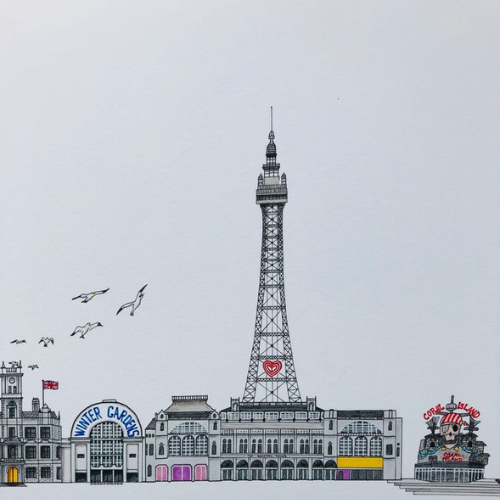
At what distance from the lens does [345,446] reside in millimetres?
5043

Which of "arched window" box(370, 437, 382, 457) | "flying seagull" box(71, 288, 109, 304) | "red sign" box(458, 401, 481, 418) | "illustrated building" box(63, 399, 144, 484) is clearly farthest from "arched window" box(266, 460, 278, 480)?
"flying seagull" box(71, 288, 109, 304)

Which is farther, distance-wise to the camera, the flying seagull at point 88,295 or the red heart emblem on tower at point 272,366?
the flying seagull at point 88,295

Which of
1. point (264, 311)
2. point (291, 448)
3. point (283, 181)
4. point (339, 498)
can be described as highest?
point (283, 181)

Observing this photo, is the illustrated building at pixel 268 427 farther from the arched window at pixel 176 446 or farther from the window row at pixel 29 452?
the window row at pixel 29 452

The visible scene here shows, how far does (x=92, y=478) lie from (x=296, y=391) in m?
1.58

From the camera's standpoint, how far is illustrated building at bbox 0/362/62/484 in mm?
5137

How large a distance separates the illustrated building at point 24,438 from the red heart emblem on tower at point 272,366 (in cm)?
154

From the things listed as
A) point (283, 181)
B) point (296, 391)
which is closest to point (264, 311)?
point (296, 391)

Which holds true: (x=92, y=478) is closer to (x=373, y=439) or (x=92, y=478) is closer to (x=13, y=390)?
(x=13, y=390)

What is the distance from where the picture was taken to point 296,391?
507 centimetres

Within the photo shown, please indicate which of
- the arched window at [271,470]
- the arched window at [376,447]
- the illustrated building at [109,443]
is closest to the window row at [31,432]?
the illustrated building at [109,443]

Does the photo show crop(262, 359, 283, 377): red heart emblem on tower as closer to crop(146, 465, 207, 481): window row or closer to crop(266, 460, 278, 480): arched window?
crop(266, 460, 278, 480): arched window

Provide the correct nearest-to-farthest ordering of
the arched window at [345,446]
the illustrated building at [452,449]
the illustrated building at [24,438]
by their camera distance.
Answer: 1. the illustrated building at [452,449]
2. the arched window at [345,446]
3. the illustrated building at [24,438]

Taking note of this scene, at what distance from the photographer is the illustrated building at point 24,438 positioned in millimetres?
5137
